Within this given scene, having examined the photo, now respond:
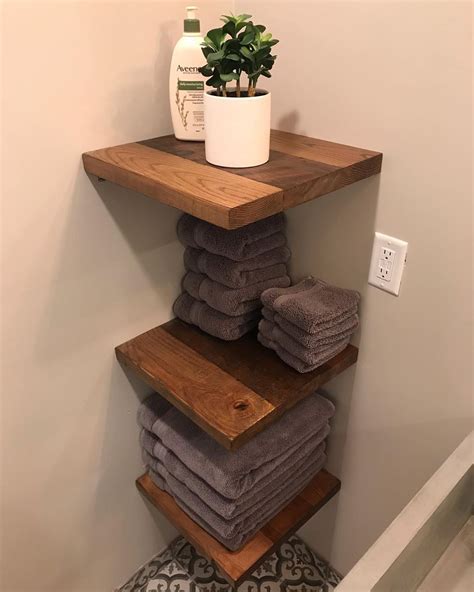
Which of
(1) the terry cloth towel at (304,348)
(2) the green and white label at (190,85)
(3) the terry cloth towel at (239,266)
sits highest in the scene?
(2) the green and white label at (190,85)

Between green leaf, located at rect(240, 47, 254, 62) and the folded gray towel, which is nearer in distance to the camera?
green leaf, located at rect(240, 47, 254, 62)

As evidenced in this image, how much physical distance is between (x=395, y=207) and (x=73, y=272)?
613mm

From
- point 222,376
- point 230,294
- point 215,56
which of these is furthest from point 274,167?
point 222,376

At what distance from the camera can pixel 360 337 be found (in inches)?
41.9

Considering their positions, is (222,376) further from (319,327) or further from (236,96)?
(236,96)

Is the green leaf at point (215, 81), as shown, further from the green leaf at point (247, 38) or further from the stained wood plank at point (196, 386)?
the stained wood plank at point (196, 386)

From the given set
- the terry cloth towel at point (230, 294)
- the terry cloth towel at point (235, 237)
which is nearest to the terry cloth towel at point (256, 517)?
the terry cloth towel at point (230, 294)

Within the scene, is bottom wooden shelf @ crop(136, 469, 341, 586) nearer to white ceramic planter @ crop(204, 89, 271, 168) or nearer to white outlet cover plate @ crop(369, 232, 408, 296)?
white outlet cover plate @ crop(369, 232, 408, 296)

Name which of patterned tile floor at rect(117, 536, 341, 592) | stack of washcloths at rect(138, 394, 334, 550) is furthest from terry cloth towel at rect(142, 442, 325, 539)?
patterned tile floor at rect(117, 536, 341, 592)

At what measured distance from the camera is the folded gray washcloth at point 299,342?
3.13 ft

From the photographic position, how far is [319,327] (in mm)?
938

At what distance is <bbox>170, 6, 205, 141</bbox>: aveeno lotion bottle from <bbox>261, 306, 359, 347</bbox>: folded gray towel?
1.23ft

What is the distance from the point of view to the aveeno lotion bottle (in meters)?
0.88

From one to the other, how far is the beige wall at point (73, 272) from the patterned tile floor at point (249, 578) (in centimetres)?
19
